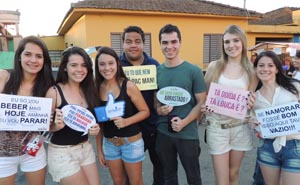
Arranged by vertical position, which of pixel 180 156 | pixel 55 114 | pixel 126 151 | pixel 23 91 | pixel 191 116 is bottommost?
pixel 180 156

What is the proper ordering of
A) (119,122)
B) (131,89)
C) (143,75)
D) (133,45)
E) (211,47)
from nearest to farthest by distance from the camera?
(119,122) → (131,89) → (143,75) → (133,45) → (211,47)

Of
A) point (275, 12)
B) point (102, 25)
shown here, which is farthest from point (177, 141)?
point (275, 12)

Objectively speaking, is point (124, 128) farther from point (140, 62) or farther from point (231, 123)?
point (231, 123)

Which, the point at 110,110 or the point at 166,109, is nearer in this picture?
the point at 110,110

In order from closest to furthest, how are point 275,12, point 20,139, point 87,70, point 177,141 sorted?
point 20,139 < point 87,70 < point 177,141 < point 275,12

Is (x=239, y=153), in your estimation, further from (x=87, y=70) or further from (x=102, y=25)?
(x=102, y=25)

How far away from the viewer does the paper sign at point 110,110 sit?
2.59 meters

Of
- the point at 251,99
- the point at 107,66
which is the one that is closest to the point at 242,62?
the point at 251,99

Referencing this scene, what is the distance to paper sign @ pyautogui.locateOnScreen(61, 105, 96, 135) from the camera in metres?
2.44

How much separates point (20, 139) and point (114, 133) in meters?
0.90

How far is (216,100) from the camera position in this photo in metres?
2.72

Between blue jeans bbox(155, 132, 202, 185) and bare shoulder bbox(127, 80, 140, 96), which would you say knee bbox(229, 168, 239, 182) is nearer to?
blue jeans bbox(155, 132, 202, 185)

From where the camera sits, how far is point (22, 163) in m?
2.45

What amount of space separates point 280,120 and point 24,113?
248 cm
